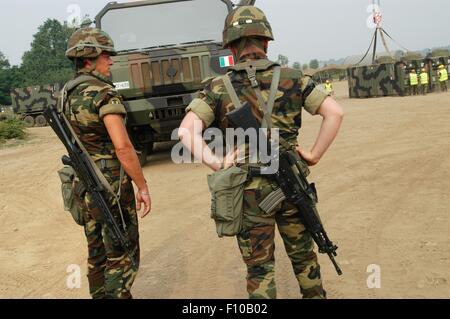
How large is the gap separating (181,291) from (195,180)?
3.35m

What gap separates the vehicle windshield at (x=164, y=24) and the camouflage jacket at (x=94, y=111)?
4.84 meters

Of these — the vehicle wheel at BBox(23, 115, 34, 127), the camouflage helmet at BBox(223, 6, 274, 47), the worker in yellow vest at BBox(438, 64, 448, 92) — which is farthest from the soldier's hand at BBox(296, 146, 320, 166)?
the vehicle wheel at BBox(23, 115, 34, 127)

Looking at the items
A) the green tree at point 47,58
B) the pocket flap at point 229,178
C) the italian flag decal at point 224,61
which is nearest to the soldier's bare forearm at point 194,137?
the pocket flap at point 229,178

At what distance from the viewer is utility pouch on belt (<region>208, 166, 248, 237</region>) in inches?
92.2

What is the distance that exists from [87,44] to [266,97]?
105cm

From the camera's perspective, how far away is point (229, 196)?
235 centimetres

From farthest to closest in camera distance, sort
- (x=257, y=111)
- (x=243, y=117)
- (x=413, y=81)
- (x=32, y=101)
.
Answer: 1. (x=32, y=101)
2. (x=413, y=81)
3. (x=257, y=111)
4. (x=243, y=117)

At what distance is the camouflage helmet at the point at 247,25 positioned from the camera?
2.33m

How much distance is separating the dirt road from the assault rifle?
0.85 meters

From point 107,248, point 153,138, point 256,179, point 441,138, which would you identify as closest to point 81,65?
point 107,248

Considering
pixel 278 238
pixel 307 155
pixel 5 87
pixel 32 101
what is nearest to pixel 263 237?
pixel 307 155

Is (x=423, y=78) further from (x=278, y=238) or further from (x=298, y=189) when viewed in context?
(x=298, y=189)

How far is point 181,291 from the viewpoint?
3.39 metres

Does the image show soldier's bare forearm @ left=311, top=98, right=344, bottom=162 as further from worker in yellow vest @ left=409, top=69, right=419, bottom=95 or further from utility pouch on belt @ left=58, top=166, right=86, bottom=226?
worker in yellow vest @ left=409, top=69, right=419, bottom=95
